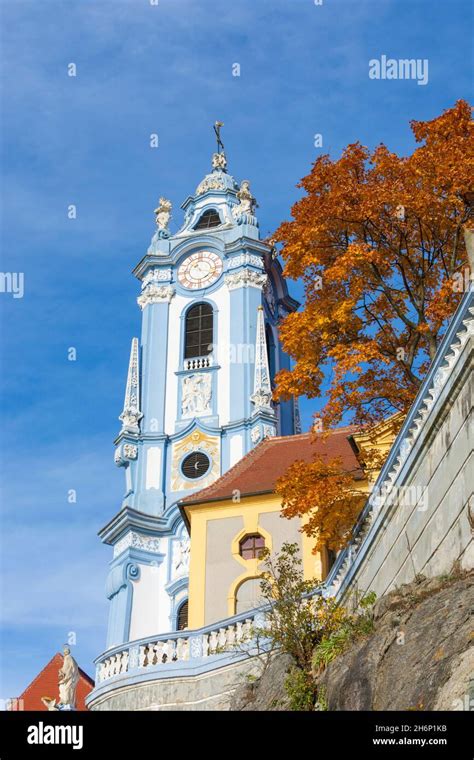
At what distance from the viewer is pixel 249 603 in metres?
28.0

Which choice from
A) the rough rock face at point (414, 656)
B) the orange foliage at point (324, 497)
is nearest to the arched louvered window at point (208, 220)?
the orange foliage at point (324, 497)

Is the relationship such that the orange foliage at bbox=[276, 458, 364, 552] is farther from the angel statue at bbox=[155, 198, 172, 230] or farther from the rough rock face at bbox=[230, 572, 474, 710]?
the angel statue at bbox=[155, 198, 172, 230]

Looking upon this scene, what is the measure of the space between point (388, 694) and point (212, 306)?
1463 inches

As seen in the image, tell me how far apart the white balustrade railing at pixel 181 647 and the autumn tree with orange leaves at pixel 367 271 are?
9.93 ft

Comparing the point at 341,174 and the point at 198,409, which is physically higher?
the point at 198,409

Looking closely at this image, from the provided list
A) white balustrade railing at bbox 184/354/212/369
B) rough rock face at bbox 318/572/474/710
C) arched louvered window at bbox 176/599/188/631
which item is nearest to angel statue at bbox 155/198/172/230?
white balustrade railing at bbox 184/354/212/369

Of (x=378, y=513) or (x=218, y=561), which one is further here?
(x=218, y=561)

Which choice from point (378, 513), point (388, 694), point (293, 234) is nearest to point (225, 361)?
point (293, 234)

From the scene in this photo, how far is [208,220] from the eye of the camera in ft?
173

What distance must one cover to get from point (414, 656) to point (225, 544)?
17.6 metres

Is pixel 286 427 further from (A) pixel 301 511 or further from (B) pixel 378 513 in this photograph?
(B) pixel 378 513

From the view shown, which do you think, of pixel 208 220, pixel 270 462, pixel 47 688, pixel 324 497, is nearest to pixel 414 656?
pixel 324 497

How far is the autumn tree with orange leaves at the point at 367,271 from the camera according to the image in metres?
19.8

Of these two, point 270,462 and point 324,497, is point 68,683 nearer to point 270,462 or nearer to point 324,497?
point 270,462
